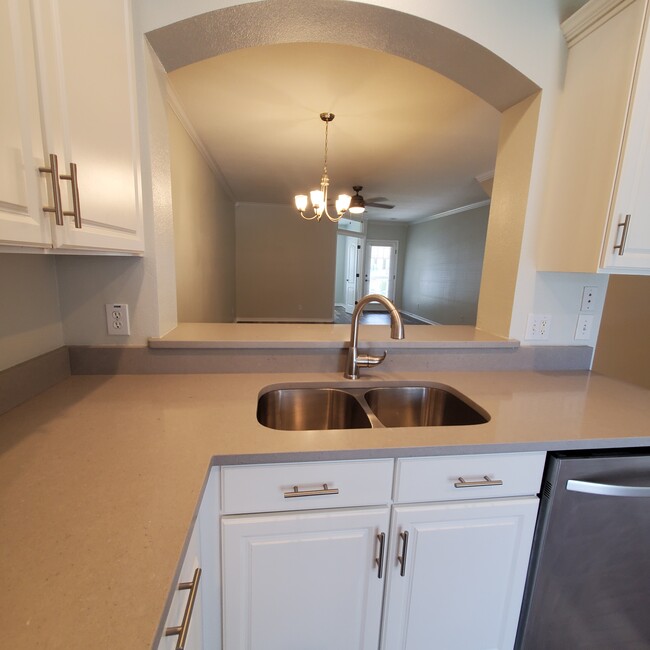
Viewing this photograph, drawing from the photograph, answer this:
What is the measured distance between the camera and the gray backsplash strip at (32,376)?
0.96 meters

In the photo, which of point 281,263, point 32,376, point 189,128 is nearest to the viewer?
point 32,376

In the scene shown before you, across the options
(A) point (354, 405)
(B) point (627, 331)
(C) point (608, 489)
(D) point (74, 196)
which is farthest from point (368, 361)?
(B) point (627, 331)

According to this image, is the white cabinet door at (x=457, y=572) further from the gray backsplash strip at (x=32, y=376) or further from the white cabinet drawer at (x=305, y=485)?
the gray backsplash strip at (x=32, y=376)

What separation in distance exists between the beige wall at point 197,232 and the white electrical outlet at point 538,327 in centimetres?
237

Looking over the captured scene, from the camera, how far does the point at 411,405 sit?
140 centimetres

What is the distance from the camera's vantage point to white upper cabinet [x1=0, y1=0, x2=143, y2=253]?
2.08ft

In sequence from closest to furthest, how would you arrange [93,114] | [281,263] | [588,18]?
[93,114]
[588,18]
[281,263]

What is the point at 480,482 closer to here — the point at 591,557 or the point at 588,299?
the point at 591,557

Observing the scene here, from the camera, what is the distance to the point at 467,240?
6.48 metres

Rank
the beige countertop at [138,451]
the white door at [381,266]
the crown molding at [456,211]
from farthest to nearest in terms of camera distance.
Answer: the white door at [381,266] → the crown molding at [456,211] → the beige countertop at [138,451]

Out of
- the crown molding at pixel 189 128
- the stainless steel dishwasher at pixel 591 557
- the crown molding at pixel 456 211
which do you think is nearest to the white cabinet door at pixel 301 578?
the stainless steel dishwasher at pixel 591 557

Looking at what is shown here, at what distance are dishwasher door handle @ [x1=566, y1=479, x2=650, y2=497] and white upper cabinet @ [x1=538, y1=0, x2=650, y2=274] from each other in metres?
0.71

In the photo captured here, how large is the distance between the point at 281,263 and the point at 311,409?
5.75 meters

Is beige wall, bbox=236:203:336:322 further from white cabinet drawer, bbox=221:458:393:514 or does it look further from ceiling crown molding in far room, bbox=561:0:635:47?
white cabinet drawer, bbox=221:458:393:514
